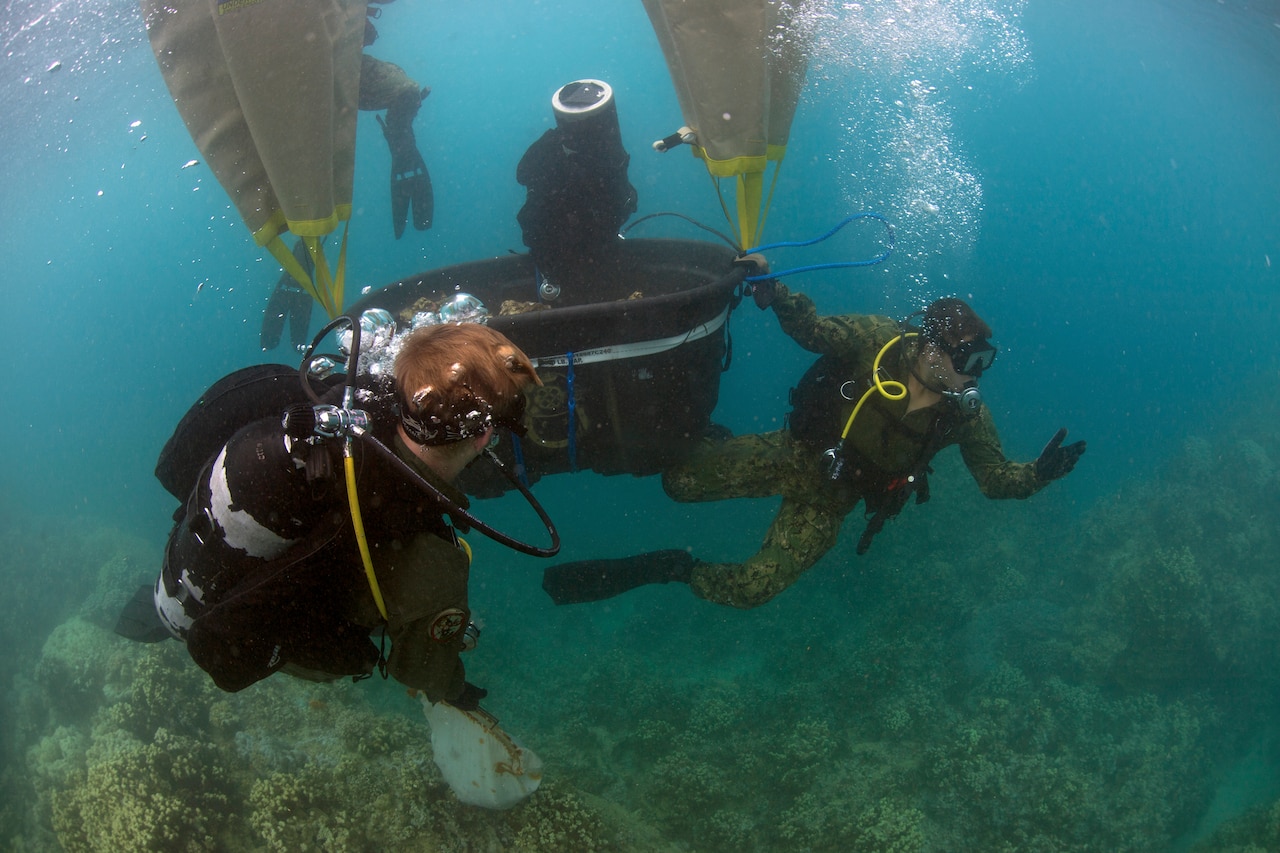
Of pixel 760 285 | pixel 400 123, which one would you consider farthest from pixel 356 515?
pixel 400 123

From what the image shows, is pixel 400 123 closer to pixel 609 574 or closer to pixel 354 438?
pixel 609 574

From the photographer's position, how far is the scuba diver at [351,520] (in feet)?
6.00

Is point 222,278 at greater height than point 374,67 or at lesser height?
lesser

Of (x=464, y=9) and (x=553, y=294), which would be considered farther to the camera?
(x=464, y=9)

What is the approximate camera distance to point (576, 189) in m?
4.69

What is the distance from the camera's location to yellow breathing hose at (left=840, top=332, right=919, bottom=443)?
4414 millimetres

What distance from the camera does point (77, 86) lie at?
16.7m

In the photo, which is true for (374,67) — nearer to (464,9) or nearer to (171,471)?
(171,471)

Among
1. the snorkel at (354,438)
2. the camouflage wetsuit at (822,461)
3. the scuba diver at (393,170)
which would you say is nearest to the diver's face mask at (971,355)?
the camouflage wetsuit at (822,461)

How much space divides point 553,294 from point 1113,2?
99.1 ft

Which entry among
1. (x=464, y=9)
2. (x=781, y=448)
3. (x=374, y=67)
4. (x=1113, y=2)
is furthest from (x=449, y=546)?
(x=464, y=9)

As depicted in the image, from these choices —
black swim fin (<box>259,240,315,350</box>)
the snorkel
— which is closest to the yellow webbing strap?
the snorkel

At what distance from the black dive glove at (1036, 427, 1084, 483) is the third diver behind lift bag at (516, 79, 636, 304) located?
141 inches

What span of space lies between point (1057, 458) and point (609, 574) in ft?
12.3
